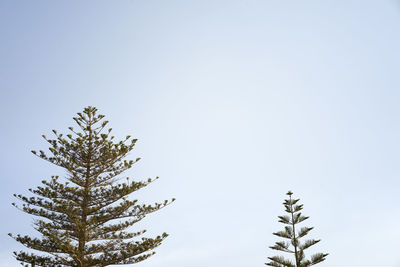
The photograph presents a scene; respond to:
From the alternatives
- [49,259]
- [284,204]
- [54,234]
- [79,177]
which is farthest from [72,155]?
[284,204]

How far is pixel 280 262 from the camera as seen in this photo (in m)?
14.2

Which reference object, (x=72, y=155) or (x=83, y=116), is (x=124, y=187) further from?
(x=83, y=116)

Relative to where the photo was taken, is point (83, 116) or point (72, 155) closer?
point (72, 155)

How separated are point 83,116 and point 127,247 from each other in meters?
7.60

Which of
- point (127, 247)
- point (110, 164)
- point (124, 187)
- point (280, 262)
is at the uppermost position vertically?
point (110, 164)

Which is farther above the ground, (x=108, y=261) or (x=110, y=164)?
(x=110, y=164)

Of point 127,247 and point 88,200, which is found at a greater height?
point 88,200

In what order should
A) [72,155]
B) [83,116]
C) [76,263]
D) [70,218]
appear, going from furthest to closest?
[83,116]
[72,155]
[70,218]
[76,263]

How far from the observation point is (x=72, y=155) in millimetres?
16141

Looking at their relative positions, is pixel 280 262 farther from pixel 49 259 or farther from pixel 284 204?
pixel 49 259

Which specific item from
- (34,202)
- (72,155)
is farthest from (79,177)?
(34,202)

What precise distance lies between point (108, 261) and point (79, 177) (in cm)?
453

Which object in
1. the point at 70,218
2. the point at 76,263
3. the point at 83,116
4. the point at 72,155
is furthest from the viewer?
the point at 83,116

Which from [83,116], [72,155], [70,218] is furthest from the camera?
[83,116]
